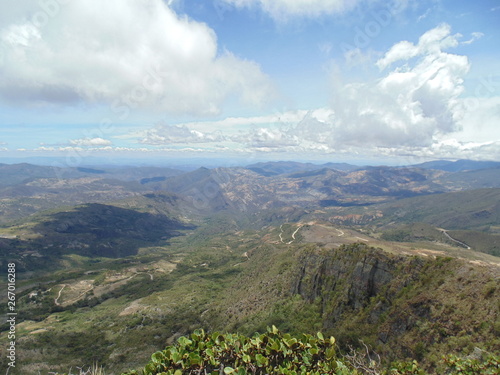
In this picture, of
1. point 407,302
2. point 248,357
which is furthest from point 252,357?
point 407,302

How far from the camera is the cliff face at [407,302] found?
110 feet

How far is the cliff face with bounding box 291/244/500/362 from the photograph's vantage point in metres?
33.5

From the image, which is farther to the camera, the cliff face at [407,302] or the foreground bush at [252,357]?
the cliff face at [407,302]

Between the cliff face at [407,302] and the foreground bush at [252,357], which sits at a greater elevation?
the foreground bush at [252,357]

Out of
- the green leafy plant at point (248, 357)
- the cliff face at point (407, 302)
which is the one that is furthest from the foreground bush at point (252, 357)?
the cliff face at point (407, 302)

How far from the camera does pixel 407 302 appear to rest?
4462 cm

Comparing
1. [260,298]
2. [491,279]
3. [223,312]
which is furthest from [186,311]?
[491,279]

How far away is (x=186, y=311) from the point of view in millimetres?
114438

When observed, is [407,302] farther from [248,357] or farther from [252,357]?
[248,357]

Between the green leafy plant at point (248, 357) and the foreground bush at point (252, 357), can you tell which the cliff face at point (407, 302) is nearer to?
the foreground bush at point (252, 357)

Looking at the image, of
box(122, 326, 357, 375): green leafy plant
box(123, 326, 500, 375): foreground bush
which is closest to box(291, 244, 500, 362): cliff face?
box(123, 326, 500, 375): foreground bush

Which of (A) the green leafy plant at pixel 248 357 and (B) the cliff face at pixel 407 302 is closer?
(A) the green leafy plant at pixel 248 357

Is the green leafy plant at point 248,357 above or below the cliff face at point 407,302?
above

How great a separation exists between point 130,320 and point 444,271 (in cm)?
11877
